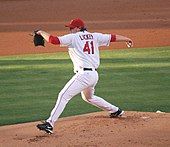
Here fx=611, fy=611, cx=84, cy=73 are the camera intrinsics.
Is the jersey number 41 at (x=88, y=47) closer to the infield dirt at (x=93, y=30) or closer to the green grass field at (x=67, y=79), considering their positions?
the infield dirt at (x=93, y=30)

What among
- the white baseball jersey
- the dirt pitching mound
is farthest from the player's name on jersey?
the dirt pitching mound

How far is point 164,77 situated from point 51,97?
140 inches

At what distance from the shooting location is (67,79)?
1519 cm

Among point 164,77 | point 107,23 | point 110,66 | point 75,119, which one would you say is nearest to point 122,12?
point 107,23

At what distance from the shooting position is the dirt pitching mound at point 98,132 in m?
8.21

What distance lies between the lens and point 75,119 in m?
10.1

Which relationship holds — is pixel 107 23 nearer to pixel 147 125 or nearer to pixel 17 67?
pixel 17 67

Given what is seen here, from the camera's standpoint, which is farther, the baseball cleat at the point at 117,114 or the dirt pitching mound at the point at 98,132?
the baseball cleat at the point at 117,114

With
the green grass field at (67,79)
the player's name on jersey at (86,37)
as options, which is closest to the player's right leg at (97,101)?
the player's name on jersey at (86,37)

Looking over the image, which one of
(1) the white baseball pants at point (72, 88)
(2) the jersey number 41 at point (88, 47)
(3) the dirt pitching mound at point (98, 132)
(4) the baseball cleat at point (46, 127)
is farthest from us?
(2) the jersey number 41 at point (88, 47)

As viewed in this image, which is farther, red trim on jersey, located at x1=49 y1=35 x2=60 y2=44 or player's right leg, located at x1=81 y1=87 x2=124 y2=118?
player's right leg, located at x1=81 y1=87 x2=124 y2=118

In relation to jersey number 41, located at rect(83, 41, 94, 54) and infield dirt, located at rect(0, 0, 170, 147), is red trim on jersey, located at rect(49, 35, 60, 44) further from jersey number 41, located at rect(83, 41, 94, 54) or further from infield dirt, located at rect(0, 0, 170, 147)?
infield dirt, located at rect(0, 0, 170, 147)

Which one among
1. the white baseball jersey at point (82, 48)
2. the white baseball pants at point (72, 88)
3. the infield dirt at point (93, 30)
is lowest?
the infield dirt at point (93, 30)

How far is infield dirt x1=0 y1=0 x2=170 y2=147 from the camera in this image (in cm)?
845
